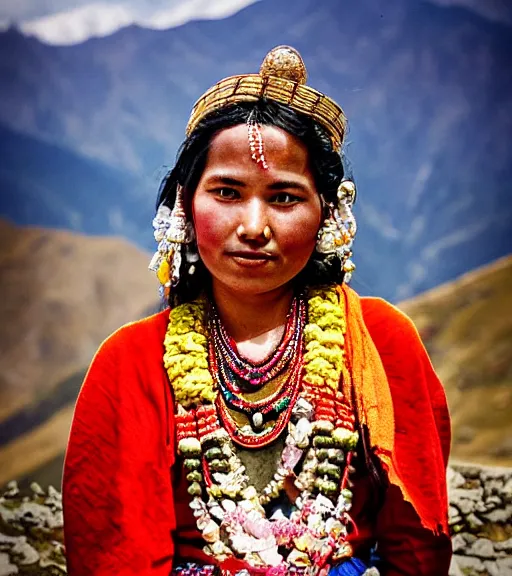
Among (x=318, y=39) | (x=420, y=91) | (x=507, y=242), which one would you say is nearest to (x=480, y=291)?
(x=507, y=242)

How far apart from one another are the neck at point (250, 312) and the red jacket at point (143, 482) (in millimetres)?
134

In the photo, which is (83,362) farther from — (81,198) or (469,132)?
(469,132)

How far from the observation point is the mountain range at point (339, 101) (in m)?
1.75

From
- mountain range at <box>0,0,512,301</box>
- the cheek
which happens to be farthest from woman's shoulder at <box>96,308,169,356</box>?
mountain range at <box>0,0,512,301</box>

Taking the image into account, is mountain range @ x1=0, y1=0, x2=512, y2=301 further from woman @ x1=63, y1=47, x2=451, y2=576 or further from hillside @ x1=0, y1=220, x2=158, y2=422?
woman @ x1=63, y1=47, x2=451, y2=576

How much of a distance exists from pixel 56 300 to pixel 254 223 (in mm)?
1233

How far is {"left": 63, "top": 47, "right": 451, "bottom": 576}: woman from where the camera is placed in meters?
1.13

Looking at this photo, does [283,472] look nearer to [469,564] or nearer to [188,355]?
[188,355]

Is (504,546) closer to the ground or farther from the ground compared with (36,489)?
closer to the ground

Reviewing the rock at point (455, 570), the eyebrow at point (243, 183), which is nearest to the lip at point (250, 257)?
the eyebrow at point (243, 183)

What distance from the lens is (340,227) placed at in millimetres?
1216

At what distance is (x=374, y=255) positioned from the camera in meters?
2.13

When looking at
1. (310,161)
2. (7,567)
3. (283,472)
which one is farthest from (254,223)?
(7,567)

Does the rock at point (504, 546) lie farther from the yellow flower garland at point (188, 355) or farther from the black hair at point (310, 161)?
the yellow flower garland at point (188, 355)
